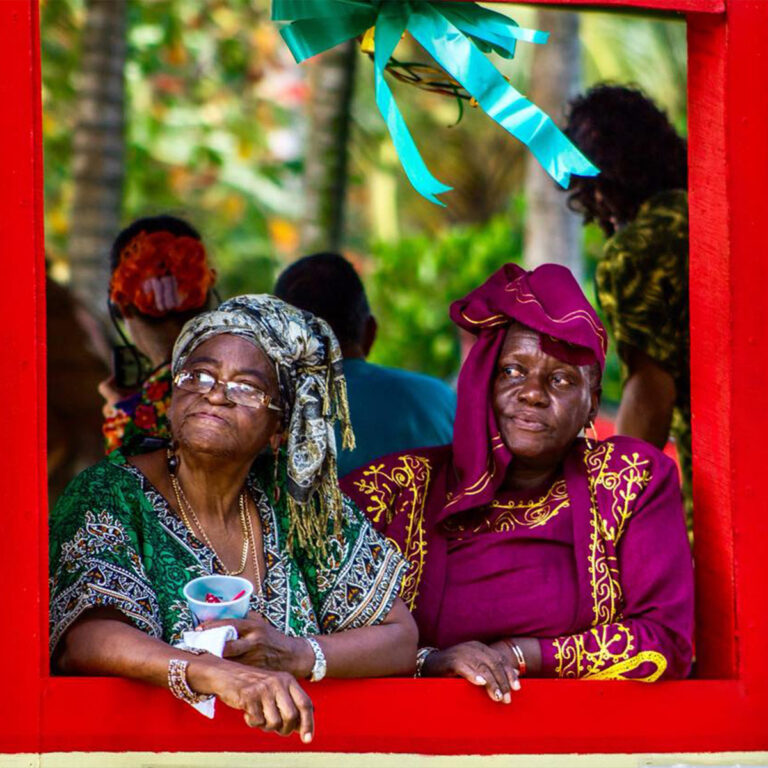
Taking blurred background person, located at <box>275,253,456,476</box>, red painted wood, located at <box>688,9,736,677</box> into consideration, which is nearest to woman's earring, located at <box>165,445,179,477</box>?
blurred background person, located at <box>275,253,456,476</box>

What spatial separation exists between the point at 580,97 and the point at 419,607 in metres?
2.44

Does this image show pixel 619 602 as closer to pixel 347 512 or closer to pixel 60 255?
pixel 347 512

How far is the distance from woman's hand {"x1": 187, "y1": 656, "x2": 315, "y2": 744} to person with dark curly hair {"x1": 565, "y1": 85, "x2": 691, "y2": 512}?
8.33 ft

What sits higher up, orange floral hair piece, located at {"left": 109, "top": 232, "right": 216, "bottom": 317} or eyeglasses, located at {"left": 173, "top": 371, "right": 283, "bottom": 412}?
orange floral hair piece, located at {"left": 109, "top": 232, "right": 216, "bottom": 317}

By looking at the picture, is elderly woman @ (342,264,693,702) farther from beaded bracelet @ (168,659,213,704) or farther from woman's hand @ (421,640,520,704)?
beaded bracelet @ (168,659,213,704)

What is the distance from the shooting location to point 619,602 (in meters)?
3.57

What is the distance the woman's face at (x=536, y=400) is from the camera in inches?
145

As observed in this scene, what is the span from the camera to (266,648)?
297 cm

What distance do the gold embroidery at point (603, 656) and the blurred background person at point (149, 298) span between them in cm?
185

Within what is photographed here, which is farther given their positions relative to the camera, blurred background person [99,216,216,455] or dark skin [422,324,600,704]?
blurred background person [99,216,216,455]

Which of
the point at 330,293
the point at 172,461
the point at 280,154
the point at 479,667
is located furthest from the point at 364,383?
the point at 280,154

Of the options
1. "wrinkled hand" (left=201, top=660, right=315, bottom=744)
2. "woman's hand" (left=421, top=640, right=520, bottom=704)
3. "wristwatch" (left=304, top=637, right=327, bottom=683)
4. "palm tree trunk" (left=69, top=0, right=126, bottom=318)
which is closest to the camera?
"wrinkled hand" (left=201, top=660, right=315, bottom=744)

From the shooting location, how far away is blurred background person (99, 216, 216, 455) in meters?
4.82

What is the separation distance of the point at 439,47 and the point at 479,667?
58.0 inches
